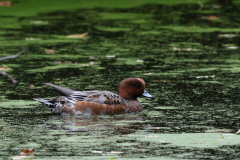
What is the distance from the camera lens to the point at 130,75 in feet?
28.1

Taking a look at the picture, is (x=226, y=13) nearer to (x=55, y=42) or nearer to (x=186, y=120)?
(x=55, y=42)

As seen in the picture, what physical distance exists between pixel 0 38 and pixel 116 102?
601 centimetres

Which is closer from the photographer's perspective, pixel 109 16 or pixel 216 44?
pixel 216 44

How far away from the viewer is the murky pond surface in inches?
199

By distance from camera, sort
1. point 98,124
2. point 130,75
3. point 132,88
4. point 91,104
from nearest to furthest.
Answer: point 98,124
point 91,104
point 132,88
point 130,75

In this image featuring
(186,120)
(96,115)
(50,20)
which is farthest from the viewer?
(50,20)

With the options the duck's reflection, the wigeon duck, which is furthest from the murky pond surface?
the wigeon duck

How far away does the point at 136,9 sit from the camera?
1658cm

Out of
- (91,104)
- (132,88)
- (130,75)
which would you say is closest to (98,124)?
(91,104)

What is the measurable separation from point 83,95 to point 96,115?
35cm

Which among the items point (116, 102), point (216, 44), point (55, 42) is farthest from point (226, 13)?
point (116, 102)

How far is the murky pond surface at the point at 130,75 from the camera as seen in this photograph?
5.05 m

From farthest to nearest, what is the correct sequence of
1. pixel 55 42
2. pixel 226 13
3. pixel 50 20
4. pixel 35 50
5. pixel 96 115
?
pixel 226 13, pixel 50 20, pixel 55 42, pixel 35 50, pixel 96 115

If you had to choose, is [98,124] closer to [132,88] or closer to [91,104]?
[91,104]
